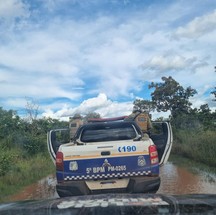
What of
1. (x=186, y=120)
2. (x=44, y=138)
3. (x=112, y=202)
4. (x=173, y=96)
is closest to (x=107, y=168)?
(x=112, y=202)

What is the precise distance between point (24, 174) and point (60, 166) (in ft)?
24.6

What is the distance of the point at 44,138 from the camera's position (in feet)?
65.9

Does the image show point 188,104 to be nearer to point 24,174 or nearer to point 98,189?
point 24,174

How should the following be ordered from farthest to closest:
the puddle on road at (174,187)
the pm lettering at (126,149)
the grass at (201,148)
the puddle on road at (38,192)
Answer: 1. the grass at (201,148)
2. the puddle on road at (38,192)
3. the puddle on road at (174,187)
4. the pm lettering at (126,149)

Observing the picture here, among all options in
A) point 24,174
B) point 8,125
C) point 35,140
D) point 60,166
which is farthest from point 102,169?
point 8,125

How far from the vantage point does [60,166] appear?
6.14 metres

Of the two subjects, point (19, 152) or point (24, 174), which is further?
point (19, 152)

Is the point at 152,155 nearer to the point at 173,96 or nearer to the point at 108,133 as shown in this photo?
the point at 108,133

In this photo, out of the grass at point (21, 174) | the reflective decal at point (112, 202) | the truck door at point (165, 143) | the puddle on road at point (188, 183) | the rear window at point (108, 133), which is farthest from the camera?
the grass at point (21, 174)

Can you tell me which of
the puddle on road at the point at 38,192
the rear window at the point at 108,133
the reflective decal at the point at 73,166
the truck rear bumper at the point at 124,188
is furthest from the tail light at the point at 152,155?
the puddle on road at the point at 38,192

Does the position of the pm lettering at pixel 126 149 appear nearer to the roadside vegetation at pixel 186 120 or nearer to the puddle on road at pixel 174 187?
the puddle on road at pixel 174 187

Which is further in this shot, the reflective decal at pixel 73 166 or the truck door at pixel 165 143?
the truck door at pixel 165 143

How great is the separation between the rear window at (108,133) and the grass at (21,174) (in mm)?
3364

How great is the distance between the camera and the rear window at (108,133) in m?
7.30
